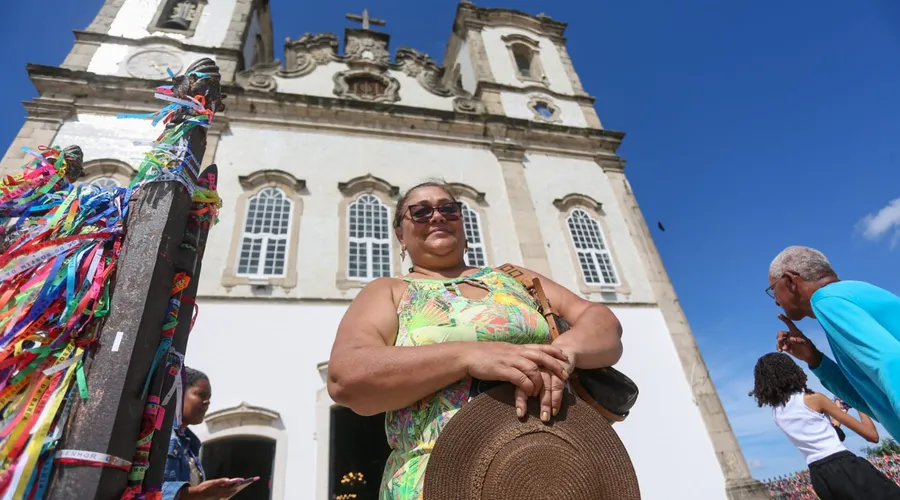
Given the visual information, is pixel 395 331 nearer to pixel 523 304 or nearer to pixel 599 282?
pixel 523 304

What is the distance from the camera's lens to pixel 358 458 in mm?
11438

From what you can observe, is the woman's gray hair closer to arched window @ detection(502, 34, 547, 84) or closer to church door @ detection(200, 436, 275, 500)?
church door @ detection(200, 436, 275, 500)

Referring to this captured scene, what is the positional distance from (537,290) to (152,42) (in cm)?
1416

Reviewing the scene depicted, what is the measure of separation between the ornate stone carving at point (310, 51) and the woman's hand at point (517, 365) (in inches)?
523

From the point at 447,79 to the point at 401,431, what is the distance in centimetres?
1826

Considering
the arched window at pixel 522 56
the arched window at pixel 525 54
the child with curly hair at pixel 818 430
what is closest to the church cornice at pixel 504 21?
the arched window at pixel 525 54

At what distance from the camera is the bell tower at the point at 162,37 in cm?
1089

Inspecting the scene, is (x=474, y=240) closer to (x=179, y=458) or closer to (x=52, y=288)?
(x=179, y=458)

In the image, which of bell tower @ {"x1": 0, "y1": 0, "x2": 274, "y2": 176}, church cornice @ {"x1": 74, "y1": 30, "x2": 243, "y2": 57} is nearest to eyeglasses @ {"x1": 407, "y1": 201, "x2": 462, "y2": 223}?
bell tower @ {"x1": 0, "y1": 0, "x2": 274, "y2": 176}

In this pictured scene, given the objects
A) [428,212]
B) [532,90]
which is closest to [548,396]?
[428,212]

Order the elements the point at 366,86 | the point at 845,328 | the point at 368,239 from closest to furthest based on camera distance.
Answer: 1. the point at 845,328
2. the point at 368,239
3. the point at 366,86

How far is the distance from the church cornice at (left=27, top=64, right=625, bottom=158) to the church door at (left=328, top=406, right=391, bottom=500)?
7.42 metres

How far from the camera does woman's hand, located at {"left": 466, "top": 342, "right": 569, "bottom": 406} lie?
1.27 metres

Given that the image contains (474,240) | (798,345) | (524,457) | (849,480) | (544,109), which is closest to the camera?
(524,457)
